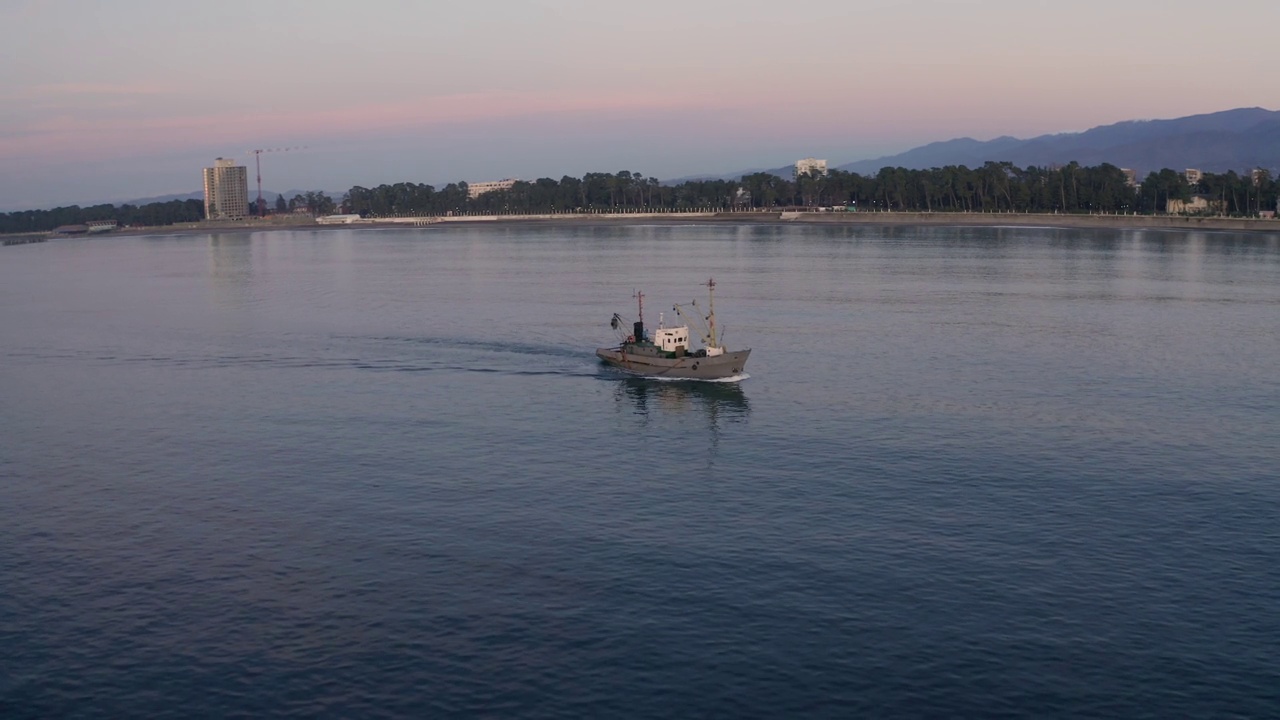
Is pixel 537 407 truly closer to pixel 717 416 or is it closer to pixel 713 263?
pixel 717 416

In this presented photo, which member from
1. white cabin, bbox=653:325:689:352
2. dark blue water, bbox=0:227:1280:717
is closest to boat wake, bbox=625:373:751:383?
dark blue water, bbox=0:227:1280:717

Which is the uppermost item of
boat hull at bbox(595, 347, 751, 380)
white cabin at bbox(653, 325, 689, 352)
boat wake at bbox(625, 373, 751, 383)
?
white cabin at bbox(653, 325, 689, 352)

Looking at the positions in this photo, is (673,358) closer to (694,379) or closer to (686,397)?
(694,379)

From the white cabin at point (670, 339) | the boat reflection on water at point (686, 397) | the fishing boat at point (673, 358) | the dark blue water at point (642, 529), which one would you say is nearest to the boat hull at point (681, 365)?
the fishing boat at point (673, 358)

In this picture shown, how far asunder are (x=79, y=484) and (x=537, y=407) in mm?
23794

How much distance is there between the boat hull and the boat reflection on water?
52cm

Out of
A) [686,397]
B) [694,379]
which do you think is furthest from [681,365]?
[686,397]

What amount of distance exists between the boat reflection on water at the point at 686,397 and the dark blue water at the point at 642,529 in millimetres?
324

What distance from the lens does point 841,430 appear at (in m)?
57.4

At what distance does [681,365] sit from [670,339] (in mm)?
3338

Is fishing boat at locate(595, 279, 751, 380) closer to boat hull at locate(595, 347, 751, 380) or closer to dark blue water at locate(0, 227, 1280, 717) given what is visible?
boat hull at locate(595, 347, 751, 380)

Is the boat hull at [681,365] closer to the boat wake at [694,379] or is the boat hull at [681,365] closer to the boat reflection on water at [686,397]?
the boat wake at [694,379]

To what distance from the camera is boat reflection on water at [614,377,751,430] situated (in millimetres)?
63719

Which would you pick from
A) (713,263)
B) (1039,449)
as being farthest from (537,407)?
(713,263)
